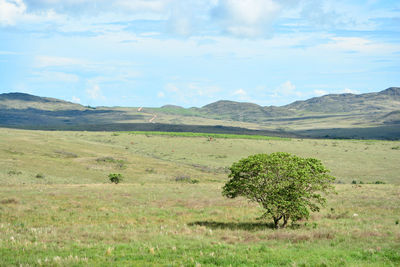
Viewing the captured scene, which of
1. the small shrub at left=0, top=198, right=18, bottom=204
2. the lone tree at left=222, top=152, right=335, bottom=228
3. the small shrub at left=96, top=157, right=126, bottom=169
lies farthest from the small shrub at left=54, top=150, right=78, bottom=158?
the lone tree at left=222, top=152, right=335, bottom=228

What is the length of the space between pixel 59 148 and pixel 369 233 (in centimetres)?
7755

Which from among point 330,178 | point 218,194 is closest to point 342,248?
point 330,178

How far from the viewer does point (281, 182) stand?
20281 mm

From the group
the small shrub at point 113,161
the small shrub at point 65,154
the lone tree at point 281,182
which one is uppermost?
the lone tree at point 281,182

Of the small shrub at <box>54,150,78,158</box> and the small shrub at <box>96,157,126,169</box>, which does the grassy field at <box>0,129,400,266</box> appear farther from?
the small shrub at <box>54,150,78,158</box>

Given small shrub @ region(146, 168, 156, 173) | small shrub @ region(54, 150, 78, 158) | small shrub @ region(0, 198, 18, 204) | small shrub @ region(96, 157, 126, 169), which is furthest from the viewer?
small shrub @ region(54, 150, 78, 158)

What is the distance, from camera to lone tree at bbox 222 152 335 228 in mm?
19797

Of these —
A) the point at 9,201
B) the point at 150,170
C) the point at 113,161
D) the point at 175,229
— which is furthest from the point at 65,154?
the point at 175,229

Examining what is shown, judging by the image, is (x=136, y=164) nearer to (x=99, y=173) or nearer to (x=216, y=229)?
(x=99, y=173)

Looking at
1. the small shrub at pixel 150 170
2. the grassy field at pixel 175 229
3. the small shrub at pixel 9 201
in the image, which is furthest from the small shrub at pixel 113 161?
the small shrub at pixel 9 201

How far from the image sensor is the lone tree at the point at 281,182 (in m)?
19.8

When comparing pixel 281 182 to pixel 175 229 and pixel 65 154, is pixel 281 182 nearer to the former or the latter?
pixel 175 229

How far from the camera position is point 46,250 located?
13.3 meters

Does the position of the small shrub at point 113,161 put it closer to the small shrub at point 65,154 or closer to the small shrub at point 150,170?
the small shrub at point 150,170
